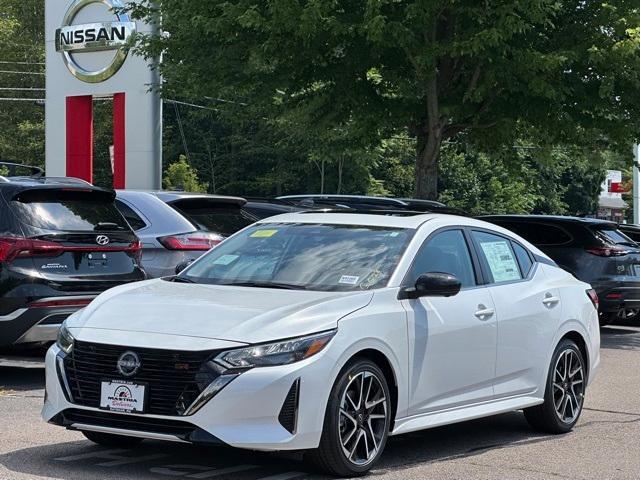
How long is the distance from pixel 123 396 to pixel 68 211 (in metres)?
4.40

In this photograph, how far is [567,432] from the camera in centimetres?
821

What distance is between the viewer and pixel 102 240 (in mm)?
10062

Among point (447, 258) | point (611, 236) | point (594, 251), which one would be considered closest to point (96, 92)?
point (611, 236)

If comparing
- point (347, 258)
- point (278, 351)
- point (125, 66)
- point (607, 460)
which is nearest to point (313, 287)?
point (347, 258)

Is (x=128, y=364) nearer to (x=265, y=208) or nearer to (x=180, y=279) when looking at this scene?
(x=180, y=279)

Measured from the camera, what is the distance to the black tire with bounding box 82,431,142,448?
6.77 meters

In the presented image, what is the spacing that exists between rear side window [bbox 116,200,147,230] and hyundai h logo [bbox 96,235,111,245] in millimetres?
1484

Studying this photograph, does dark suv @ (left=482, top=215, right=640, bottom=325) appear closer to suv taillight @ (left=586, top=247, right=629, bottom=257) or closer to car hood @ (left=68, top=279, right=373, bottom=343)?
suv taillight @ (left=586, top=247, right=629, bottom=257)

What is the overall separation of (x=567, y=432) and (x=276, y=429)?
3.27 metres

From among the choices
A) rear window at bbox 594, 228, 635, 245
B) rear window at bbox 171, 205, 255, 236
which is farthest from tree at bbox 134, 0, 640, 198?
rear window at bbox 171, 205, 255, 236

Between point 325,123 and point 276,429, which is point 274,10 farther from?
point 276,429

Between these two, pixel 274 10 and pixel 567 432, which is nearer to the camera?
pixel 567 432

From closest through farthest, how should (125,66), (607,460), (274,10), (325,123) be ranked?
1. (607,460)
2. (274,10)
3. (325,123)
4. (125,66)

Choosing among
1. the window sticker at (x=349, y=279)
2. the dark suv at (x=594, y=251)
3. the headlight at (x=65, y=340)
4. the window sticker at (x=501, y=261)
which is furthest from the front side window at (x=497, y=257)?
the dark suv at (x=594, y=251)
